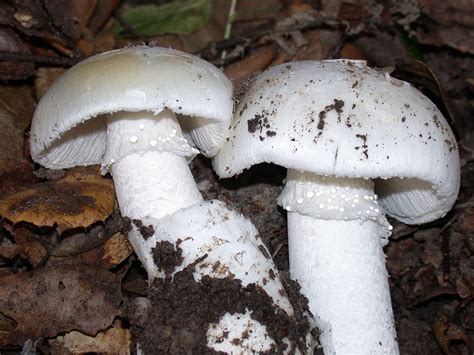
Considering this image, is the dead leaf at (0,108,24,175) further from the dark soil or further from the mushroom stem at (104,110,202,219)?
the dark soil

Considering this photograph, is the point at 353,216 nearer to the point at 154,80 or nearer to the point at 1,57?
the point at 154,80

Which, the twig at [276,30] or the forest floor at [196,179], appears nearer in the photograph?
the forest floor at [196,179]

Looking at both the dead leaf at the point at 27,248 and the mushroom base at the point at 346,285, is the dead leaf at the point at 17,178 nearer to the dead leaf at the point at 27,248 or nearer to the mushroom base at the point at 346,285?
the dead leaf at the point at 27,248

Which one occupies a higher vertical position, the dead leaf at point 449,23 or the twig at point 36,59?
the dead leaf at point 449,23

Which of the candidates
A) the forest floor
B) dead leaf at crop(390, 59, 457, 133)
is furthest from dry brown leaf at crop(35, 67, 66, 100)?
dead leaf at crop(390, 59, 457, 133)

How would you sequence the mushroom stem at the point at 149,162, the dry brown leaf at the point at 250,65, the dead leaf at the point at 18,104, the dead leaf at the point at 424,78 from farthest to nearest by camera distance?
1. the dry brown leaf at the point at 250,65
2. the dead leaf at the point at 424,78
3. the dead leaf at the point at 18,104
4. the mushroom stem at the point at 149,162

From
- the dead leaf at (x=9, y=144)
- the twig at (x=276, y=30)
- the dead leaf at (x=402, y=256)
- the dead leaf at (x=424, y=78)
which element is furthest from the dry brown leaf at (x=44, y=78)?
the dead leaf at (x=402, y=256)

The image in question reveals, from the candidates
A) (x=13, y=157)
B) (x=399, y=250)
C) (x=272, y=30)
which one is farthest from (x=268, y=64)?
(x=13, y=157)
